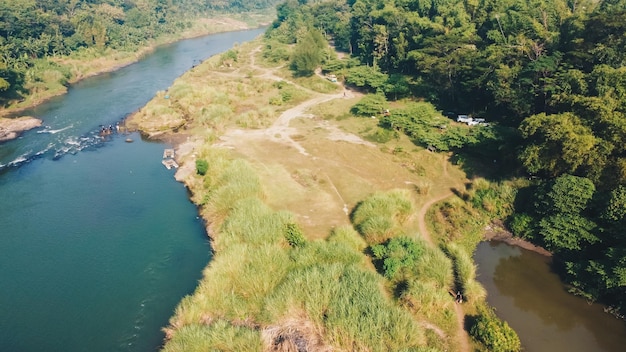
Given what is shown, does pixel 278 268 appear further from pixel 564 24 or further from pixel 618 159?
pixel 564 24

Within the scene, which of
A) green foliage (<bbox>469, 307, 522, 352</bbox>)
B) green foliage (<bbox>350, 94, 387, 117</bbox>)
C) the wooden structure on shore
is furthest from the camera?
green foliage (<bbox>350, 94, 387, 117</bbox>)

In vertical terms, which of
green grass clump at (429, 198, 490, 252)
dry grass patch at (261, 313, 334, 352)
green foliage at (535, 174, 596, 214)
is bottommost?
green grass clump at (429, 198, 490, 252)

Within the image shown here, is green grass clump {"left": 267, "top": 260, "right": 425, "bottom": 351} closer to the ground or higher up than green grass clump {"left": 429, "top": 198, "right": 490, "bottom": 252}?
higher up

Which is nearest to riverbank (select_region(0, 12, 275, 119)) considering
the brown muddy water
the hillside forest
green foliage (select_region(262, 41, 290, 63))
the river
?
the hillside forest

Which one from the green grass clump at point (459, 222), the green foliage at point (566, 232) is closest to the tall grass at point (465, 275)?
the green grass clump at point (459, 222)

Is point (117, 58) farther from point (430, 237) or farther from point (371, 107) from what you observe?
point (430, 237)

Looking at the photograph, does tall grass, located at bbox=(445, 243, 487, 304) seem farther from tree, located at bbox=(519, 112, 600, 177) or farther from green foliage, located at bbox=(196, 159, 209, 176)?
green foliage, located at bbox=(196, 159, 209, 176)

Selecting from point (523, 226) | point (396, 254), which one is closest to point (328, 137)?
point (523, 226)

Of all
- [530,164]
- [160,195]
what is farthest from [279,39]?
[530,164]
